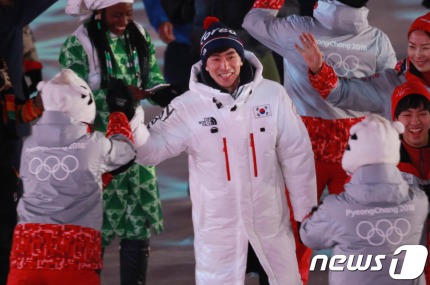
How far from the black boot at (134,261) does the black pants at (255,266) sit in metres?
0.60

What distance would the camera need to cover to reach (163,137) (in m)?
6.93

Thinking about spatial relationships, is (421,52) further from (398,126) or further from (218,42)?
(218,42)

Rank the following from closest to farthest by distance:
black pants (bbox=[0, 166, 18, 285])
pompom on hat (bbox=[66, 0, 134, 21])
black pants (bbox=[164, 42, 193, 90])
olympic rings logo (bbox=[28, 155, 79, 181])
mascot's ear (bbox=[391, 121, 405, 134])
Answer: mascot's ear (bbox=[391, 121, 405, 134]), olympic rings logo (bbox=[28, 155, 79, 181]), black pants (bbox=[0, 166, 18, 285]), pompom on hat (bbox=[66, 0, 134, 21]), black pants (bbox=[164, 42, 193, 90])

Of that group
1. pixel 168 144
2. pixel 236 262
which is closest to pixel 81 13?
pixel 168 144

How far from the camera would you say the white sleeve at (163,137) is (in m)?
6.91

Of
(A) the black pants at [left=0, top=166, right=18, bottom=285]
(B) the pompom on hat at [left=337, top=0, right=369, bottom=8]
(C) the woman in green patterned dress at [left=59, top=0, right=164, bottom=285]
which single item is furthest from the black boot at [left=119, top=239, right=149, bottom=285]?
(B) the pompom on hat at [left=337, top=0, right=369, bottom=8]

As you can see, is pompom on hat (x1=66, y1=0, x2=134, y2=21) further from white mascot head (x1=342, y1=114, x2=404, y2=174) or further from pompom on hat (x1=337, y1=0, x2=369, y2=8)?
white mascot head (x1=342, y1=114, x2=404, y2=174)

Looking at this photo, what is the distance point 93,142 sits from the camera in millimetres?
6715

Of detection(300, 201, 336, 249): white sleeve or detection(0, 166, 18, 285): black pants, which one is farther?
detection(0, 166, 18, 285): black pants

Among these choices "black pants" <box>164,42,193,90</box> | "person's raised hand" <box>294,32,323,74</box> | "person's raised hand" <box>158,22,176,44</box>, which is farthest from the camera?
"black pants" <box>164,42,193,90</box>

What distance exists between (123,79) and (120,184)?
0.54m

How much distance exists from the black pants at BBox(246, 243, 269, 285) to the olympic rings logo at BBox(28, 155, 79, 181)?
935mm

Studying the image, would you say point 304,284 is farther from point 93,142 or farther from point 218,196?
point 93,142

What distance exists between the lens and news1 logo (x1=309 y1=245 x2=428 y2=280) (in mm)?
6270
